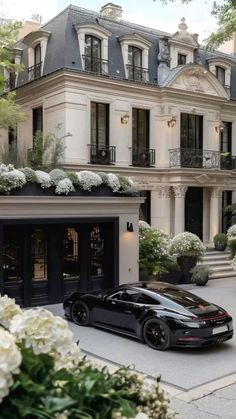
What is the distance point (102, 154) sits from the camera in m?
20.7

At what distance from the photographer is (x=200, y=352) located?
9.35 metres

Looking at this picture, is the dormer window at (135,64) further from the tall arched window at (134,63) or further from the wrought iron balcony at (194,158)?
the wrought iron balcony at (194,158)

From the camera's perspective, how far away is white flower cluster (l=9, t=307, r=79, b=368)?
2295 millimetres

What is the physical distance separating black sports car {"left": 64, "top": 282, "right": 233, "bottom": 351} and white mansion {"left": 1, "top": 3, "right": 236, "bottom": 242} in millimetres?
9824

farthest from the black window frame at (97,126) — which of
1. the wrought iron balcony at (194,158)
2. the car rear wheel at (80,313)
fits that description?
the car rear wheel at (80,313)

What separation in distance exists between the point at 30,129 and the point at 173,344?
15.8 meters

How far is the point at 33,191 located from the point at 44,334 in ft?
36.2

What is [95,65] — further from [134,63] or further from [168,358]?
[168,358]

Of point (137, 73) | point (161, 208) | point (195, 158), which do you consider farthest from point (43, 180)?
point (195, 158)

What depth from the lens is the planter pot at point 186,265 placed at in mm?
17844

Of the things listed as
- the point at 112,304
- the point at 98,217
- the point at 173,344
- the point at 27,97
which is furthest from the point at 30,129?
the point at 173,344

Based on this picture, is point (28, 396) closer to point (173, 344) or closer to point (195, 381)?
point (195, 381)

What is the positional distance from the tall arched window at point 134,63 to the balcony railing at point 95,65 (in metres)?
1.36

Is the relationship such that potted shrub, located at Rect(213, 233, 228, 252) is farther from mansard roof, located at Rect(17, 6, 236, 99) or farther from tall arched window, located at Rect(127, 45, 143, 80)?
tall arched window, located at Rect(127, 45, 143, 80)
